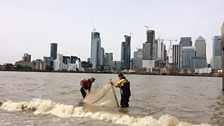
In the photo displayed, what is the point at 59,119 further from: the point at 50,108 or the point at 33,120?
the point at 50,108

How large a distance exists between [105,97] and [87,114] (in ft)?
10.5

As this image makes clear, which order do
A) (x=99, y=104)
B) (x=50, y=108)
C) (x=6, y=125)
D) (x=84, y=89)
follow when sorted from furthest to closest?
(x=84, y=89) → (x=99, y=104) → (x=50, y=108) → (x=6, y=125)

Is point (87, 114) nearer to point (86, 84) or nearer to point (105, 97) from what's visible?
point (105, 97)

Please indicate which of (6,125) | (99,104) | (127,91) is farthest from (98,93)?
(6,125)

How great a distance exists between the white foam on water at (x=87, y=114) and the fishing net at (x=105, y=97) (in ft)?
6.05

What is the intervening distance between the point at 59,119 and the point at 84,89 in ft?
18.0

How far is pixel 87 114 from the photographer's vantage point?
48.9 feet

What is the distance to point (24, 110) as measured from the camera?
1694cm

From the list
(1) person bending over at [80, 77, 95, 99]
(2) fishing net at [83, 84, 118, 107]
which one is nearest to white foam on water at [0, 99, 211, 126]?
(2) fishing net at [83, 84, 118, 107]

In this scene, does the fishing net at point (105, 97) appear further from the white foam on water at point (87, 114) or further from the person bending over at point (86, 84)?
the white foam on water at point (87, 114)

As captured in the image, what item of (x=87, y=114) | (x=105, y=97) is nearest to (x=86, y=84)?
(x=105, y=97)

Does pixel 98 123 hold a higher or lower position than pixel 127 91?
lower

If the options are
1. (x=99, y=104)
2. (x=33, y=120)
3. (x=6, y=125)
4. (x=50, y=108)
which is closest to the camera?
(x=6, y=125)

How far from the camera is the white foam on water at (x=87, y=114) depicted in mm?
12961
